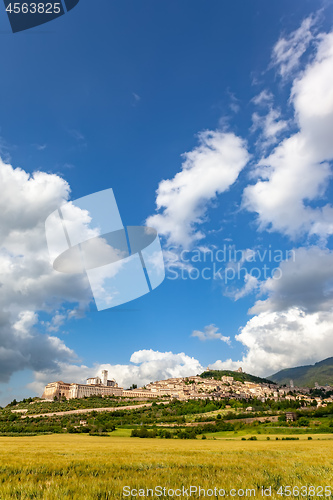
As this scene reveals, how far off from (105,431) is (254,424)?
133ft

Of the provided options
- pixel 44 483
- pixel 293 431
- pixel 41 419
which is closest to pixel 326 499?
pixel 44 483

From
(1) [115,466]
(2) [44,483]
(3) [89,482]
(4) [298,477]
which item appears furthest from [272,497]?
(1) [115,466]

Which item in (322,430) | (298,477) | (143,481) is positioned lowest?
(322,430)

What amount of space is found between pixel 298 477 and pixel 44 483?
688cm

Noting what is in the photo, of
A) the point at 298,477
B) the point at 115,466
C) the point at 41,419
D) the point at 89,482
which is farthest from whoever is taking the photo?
the point at 41,419

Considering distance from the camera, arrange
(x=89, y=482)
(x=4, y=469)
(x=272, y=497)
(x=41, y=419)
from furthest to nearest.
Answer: (x=41, y=419) → (x=4, y=469) → (x=89, y=482) → (x=272, y=497)

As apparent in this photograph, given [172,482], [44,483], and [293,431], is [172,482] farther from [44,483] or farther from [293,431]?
[293,431]

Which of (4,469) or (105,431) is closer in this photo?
(4,469)

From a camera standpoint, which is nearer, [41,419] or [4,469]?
[4,469]

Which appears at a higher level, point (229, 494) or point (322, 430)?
point (229, 494)

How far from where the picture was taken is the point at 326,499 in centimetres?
639

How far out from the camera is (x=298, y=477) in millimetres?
8656

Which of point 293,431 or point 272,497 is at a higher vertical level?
point 272,497

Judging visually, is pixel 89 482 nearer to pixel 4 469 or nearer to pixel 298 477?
pixel 4 469
